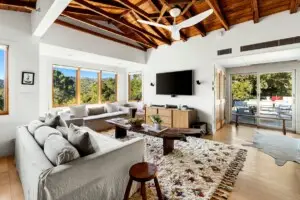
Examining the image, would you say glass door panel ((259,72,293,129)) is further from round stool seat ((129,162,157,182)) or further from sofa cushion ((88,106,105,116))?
sofa cushion ((88,106,105,116))

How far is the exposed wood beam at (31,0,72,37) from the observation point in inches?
87.5

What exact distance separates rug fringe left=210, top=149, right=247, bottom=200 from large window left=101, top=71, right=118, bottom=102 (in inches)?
214

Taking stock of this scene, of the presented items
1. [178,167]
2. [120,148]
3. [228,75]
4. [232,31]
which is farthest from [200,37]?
[120,148]

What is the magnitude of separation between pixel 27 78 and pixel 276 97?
7.70m

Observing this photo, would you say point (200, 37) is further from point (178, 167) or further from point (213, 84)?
point (178, 167)

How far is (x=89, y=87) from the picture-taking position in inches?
249

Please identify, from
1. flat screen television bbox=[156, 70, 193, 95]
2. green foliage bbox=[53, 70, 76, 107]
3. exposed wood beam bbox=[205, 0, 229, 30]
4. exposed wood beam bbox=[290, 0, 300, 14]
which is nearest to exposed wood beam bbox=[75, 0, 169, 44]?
flat screen television bbox=[156, 70, 193, 95]

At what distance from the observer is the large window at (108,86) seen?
22.4ft

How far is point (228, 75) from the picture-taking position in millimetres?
6547

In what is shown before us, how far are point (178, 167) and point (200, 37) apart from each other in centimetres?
414

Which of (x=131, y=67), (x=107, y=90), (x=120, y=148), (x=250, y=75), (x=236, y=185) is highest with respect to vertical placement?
(x=131, y=67)

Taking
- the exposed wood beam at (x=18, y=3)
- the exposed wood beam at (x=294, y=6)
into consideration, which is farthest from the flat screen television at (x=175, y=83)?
the exposed wood beam at (x=18, y=3)

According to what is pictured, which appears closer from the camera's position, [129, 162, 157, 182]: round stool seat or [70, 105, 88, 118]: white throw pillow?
[129, 162, 157, 182]: round stool seat

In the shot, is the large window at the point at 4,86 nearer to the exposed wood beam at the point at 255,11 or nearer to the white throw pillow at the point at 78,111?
the white throw pillow at the point at 78,111
